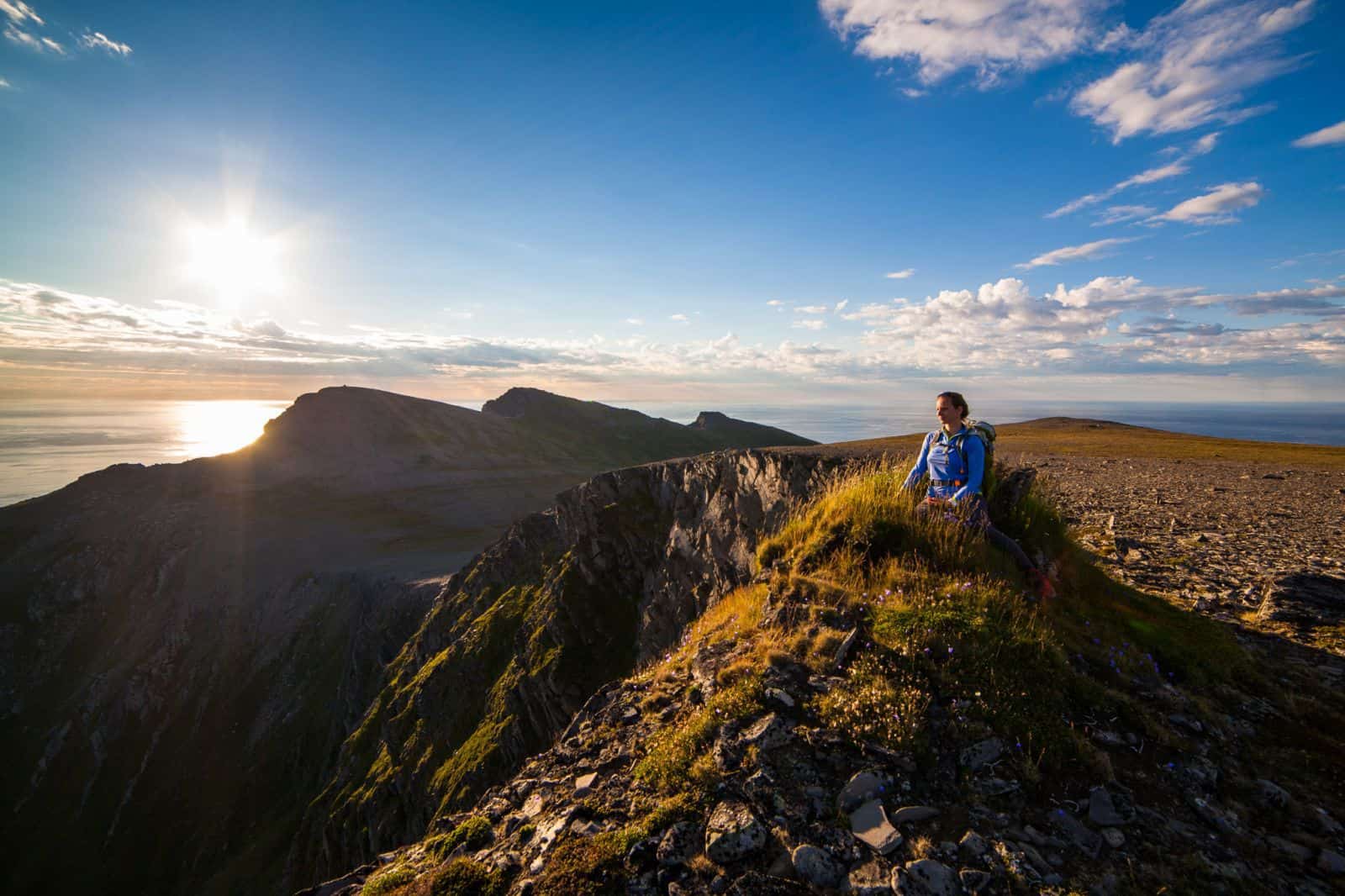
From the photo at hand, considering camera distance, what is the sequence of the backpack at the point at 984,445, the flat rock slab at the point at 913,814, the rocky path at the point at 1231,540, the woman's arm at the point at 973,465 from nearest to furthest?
the flat rock slab at the point at 913,814 → the woman's arm at the point at 973,465 → the backpack at the point at 984,445 → the rocky path at the point at 1231,540

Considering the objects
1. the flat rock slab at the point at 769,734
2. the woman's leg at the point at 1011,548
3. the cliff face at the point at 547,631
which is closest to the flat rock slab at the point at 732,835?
the flat rock slab at the point at 769,734

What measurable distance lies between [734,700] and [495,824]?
317 centimetres

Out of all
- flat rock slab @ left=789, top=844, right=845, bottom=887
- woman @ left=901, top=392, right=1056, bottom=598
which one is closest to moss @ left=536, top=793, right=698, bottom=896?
flat rock slab @ left=789, top=844, right=845, bottom=887

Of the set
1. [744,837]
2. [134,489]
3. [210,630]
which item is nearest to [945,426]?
[744,837]

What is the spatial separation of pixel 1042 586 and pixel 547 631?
21180mm

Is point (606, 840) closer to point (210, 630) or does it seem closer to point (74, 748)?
point (210, 630)

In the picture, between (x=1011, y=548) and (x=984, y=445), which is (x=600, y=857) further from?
(x=984, y=445)

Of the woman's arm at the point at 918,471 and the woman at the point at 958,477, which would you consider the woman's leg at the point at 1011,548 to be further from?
the woman's arm at the point at 918,471

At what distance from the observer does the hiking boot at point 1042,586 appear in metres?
6.87

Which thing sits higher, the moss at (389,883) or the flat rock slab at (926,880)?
the flat rock slab at (926,880)

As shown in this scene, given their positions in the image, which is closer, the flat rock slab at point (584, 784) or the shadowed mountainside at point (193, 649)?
the flat rock slab at point (584, 784)

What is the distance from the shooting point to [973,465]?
25.3ft

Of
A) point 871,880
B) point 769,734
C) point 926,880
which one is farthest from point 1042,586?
point 871,880

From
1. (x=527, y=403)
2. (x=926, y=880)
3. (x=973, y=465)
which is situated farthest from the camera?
(x=527, y=403)
